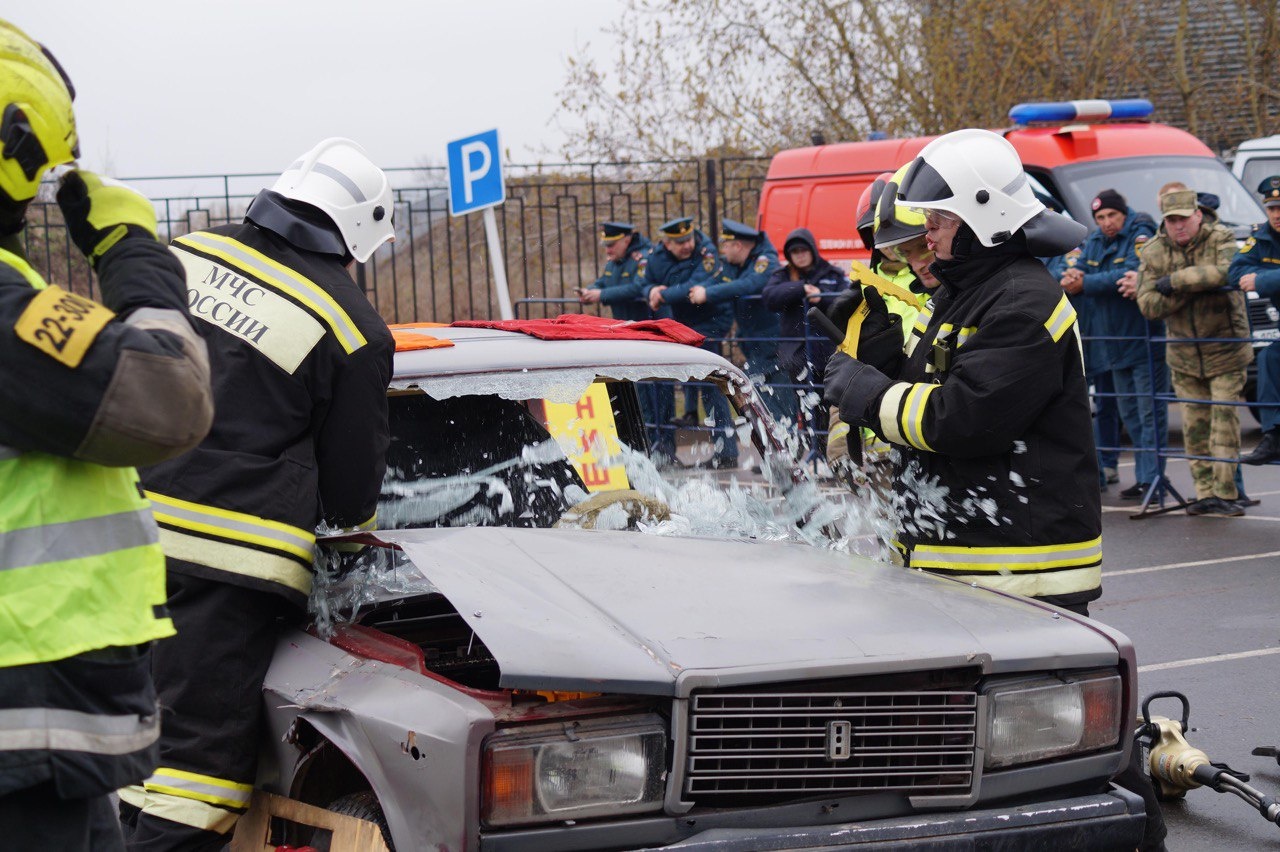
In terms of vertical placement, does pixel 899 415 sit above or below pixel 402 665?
above

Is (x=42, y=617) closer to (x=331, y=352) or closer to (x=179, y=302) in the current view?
(x=179, y=302)

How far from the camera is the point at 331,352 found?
331 cm

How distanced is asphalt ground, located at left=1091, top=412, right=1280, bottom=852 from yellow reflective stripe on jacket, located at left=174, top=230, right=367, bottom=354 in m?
2.82

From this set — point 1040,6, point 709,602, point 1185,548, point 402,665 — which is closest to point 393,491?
point 402,665

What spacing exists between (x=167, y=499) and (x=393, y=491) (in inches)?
27.2

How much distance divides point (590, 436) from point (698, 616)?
133 cm

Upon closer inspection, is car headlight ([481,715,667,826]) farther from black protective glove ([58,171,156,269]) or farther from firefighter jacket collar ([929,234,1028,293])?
firefighter jacket collar ([929,234,1028,293])

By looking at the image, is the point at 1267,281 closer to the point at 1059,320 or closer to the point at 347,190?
the point at 1059,320

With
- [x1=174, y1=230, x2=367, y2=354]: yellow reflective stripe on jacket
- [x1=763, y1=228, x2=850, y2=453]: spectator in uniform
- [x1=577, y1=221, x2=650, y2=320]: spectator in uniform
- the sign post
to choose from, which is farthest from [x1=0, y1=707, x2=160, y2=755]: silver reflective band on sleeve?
[x1=577, y1=221, x2=650, y2=320]: spectator in uniform

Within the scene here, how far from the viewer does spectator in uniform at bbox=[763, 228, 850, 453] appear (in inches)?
408

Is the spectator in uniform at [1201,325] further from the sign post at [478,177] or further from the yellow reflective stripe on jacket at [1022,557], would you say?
the yellow reflective stripe on jacket at [1022,557]

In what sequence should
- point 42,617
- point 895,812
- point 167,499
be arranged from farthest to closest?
point 167,499 → point 895,812 → point 42,617

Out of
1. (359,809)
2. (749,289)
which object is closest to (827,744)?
(359,809)

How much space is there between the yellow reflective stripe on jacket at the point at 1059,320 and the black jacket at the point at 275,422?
64.3 inches
